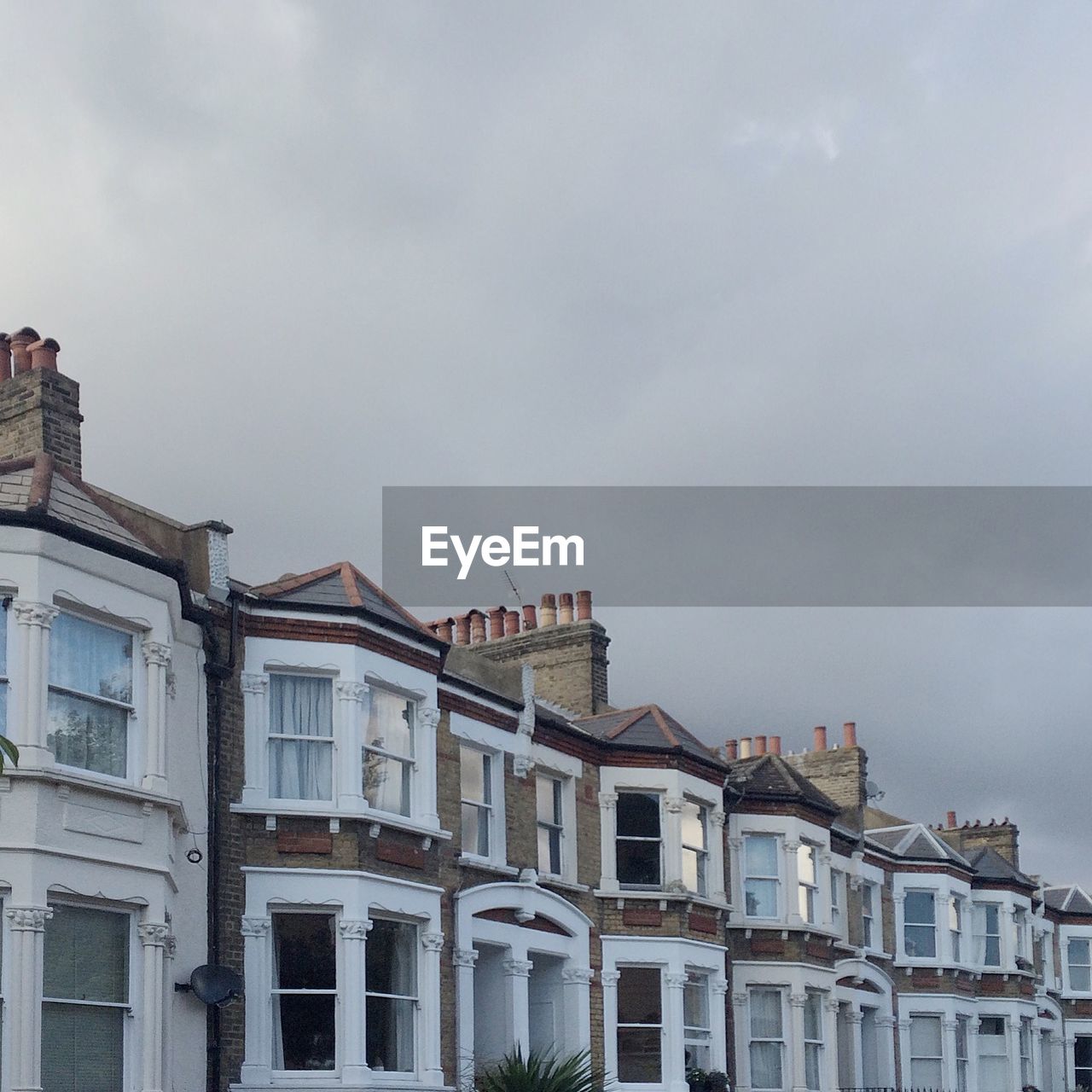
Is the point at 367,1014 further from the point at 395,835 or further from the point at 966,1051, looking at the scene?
the point at 966,1051

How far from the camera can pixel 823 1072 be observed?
34000 millimetres

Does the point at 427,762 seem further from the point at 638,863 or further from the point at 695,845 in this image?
the point at 695,845

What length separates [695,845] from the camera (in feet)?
101

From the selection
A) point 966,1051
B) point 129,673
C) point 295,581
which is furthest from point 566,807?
point 966,1051

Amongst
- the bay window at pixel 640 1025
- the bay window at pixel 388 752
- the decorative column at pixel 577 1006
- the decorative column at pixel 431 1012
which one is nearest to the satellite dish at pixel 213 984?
the bay window at pixel 388 752

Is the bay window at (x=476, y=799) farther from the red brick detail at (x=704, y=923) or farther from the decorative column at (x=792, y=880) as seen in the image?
the decorative column at (x=792, y=880)

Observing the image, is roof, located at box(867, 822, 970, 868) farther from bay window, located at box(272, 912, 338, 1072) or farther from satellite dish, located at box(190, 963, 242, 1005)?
satellite dish, located at box(190, 963, 242, 1005)

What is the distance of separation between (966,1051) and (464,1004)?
21.5 metres

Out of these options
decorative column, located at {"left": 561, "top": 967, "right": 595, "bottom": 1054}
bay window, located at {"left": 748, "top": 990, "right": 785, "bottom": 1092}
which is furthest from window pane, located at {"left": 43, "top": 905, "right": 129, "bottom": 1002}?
bay window, located at {"left": 748, "top": 990, "right": 785, "bottom": 1092}

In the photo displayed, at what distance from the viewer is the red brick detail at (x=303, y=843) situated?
22.6 m

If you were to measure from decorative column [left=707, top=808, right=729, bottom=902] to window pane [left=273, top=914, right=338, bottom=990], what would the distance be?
9.75 metres

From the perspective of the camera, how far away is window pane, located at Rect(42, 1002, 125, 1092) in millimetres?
18609

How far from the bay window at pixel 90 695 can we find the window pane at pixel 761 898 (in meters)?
16.3

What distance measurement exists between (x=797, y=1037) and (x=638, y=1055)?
4683 millimetres
